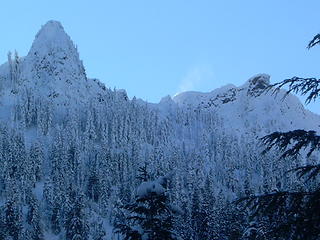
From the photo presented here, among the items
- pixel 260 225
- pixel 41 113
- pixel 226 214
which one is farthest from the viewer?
pixel 41 113

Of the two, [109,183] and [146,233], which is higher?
[109,183]

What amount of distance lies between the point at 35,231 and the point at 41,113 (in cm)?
10264

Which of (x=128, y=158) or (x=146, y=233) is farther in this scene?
(x=128, y=158)

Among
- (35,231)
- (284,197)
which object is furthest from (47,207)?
(284,197)

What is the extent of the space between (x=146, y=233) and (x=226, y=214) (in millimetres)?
58075

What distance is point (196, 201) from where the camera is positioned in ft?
264

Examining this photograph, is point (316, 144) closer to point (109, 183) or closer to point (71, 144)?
point (109, 183)

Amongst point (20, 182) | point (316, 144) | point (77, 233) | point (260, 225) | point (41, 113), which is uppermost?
point (41, 113)

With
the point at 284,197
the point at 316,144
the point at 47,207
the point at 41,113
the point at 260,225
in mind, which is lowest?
the point at 284,197

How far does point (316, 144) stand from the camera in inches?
356

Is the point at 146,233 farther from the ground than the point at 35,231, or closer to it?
closer to it

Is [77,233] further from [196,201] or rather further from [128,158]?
[128,158]

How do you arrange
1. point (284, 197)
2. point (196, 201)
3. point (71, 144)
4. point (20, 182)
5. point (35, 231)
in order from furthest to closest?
point (71, 144) < point (20, 182) < point (35, 231) < point (196, 201) < point (284, 197)

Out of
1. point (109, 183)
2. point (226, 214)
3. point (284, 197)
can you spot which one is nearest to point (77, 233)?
point (226, 214)
